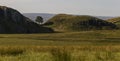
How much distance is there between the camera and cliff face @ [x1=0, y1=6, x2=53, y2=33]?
105850 mm

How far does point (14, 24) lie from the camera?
11138 centimetres

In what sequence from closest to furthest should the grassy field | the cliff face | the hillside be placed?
the grassy field → the cliff face → the hillside

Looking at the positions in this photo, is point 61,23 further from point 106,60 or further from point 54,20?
point 106,60

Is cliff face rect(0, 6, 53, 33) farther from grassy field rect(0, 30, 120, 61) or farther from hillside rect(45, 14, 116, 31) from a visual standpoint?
grassy field rect(0, 30, 120, 61)

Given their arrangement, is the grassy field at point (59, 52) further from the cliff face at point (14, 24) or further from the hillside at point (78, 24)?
the hillside at point (78, 24)

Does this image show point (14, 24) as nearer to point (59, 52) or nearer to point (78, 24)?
point (78, 24)

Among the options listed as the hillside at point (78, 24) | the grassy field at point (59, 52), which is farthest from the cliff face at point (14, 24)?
the grassy field at point (59, 52)

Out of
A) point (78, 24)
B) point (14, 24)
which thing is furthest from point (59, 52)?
point (78, 24)

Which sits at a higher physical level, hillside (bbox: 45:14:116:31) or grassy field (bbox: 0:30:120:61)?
grassy field (bbox: 0:30:120:61)

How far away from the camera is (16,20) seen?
118375 millimetres

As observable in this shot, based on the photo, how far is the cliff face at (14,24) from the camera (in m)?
106

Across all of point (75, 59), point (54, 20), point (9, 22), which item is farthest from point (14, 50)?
point (54, 20)

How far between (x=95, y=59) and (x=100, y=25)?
125m

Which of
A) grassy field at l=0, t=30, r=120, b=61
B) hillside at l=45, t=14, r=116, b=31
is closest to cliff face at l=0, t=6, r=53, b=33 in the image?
hillside at l=45, t=14, r=116, b=31
